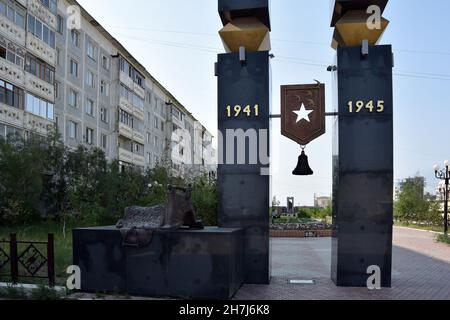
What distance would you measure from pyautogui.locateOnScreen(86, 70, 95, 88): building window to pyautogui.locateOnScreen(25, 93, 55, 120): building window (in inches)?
249

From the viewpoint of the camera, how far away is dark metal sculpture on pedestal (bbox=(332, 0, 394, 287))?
9.75m

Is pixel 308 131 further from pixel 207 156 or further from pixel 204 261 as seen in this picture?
pixel 207 156

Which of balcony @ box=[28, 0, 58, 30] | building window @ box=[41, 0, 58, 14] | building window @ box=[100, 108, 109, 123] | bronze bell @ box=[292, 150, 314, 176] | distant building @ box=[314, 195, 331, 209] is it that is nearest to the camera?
bronze bell @ box=[292, 150, 314, 176]

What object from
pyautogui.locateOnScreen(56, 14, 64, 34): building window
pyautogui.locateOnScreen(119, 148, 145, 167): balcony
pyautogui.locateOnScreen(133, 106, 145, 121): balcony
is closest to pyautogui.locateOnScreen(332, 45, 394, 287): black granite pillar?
pyautogui.locateOnScreen(56, 14, 64, 34): building window

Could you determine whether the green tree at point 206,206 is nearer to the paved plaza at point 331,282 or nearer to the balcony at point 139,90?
the paved plaza at point 331,282

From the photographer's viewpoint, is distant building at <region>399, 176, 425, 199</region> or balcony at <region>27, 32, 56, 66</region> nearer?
balcony at <region>27, 32, 56, 66</region>

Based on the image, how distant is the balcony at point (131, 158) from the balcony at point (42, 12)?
1334 centimetres

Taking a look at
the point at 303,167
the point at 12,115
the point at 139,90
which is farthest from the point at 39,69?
the point at 303,167

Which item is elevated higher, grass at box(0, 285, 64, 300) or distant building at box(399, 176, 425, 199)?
distant building at box(399, 176, 425, 199)

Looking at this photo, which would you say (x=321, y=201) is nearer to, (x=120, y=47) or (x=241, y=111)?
(x=120, y=47)

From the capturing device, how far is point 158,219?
8.95 m

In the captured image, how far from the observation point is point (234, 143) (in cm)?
1042

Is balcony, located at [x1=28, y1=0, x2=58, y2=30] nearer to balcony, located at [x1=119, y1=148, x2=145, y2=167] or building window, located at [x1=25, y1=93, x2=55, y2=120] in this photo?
building window, located at [x1=25, y1=93, x2=55, y2=120]

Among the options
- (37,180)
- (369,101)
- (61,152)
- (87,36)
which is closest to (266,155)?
(369,101)
